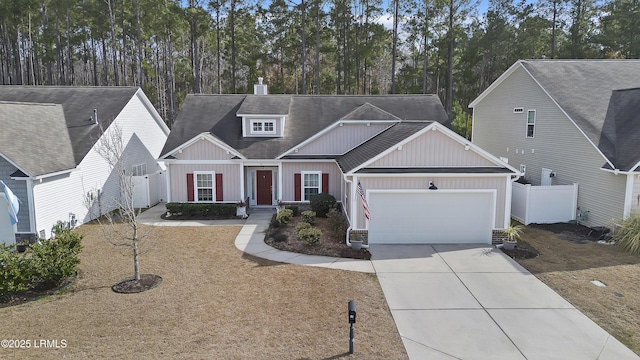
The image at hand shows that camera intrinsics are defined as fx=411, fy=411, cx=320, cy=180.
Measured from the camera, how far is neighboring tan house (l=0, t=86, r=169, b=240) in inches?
565

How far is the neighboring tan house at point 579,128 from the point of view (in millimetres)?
15102

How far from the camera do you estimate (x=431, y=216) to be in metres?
14.3

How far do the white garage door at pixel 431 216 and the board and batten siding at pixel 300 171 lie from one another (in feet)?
17.6

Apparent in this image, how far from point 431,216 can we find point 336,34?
31.1 metres

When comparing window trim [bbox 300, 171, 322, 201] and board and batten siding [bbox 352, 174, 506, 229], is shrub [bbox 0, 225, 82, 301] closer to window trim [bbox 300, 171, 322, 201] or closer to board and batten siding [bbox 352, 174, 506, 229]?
board and batten siding [bbox 352, 174, 506, 229]

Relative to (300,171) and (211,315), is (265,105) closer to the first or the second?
(300,171)

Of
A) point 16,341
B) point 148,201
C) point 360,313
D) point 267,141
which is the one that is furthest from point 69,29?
point 360,313

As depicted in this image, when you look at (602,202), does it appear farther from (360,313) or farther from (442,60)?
(442,60)

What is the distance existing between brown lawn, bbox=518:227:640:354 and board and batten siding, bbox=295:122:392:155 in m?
8.30

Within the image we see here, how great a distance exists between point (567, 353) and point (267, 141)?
15.6m

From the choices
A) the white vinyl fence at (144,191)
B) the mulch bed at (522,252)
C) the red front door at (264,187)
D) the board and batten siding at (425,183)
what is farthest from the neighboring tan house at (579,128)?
the white vinyl fence at (144,191)

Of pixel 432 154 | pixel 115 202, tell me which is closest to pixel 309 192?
pixel 432 154

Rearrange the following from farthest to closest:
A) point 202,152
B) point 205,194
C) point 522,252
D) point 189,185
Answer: point 205,194 → point 189,185 → point 202,152 → point 522,252

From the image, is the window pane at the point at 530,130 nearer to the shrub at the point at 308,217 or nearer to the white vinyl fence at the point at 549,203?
the white vinyl fence at the point at 549,203
